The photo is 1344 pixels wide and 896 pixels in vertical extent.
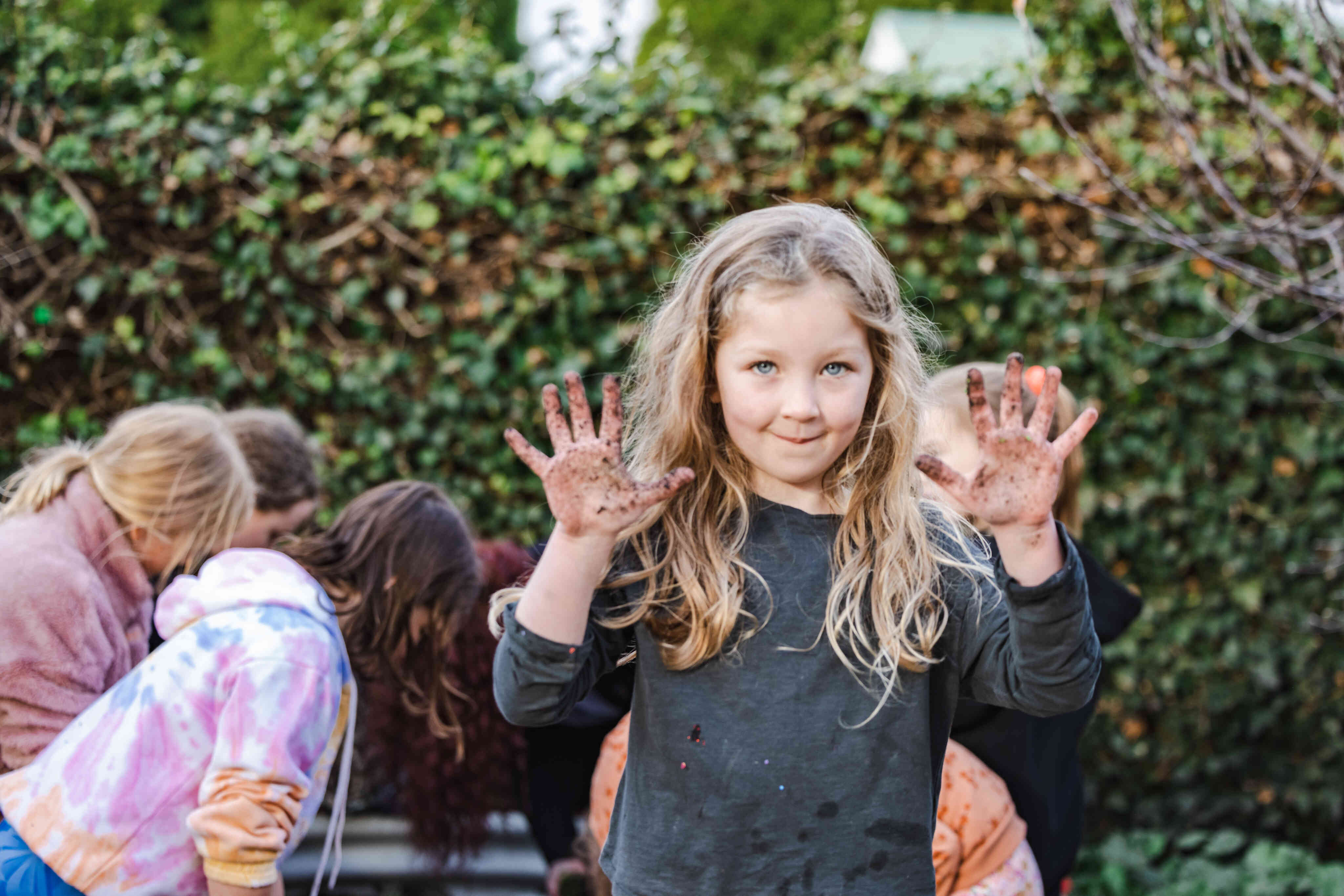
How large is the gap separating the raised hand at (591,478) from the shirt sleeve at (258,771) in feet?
2.78

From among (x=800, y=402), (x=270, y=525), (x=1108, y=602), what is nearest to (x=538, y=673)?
(x=800, y=402)

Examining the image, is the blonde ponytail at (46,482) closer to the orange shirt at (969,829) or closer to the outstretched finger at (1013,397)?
the orange shirt at (969,829)

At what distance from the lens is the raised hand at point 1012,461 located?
3.93ft

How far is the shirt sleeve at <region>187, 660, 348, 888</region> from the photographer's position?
1735 millimetres

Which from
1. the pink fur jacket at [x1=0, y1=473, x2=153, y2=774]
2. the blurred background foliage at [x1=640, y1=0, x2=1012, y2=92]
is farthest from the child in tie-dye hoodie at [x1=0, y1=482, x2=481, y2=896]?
the blurred background foliage at [x1=640, y1=0, x2=1012, y2=92]

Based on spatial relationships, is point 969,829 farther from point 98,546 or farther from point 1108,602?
point 98,546

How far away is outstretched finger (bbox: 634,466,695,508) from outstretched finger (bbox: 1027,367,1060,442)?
395 millimetres

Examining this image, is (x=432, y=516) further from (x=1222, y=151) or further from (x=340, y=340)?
(x=1222, y=151)

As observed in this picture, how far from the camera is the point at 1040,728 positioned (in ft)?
7.18

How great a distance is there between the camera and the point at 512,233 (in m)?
3.61

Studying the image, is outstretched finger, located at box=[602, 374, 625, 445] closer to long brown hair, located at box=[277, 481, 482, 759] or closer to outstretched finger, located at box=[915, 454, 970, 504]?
outstretched finger, located at box=[915, 454, 970, 504]

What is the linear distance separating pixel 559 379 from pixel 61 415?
5.57 feet

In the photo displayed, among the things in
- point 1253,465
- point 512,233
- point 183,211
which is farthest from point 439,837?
point 1253,465

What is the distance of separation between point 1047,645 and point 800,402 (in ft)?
1.35
